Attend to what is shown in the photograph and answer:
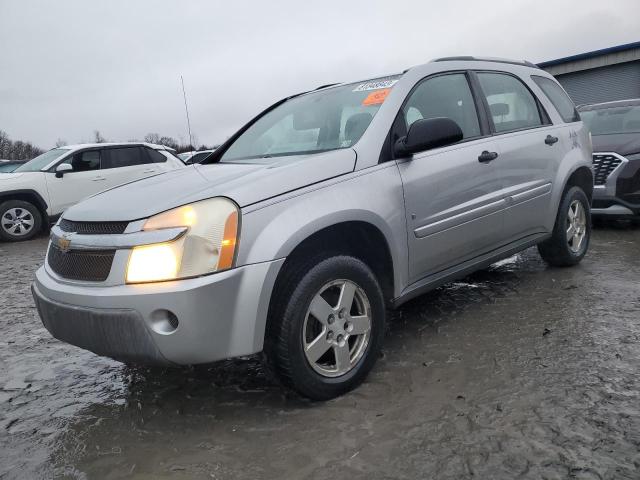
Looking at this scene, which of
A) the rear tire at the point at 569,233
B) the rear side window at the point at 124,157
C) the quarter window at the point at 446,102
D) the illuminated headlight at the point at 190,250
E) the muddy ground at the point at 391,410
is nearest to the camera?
the muddy ground at the point at 391,410

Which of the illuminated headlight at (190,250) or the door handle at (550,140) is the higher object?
the door handle at (550,140)

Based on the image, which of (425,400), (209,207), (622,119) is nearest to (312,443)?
(425,400)

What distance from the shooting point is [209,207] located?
2344 mm

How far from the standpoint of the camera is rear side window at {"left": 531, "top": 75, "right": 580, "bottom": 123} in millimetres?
4525

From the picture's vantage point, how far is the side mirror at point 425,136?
2918 millimetres

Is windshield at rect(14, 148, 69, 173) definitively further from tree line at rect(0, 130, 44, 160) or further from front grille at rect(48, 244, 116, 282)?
tree line at rect(0, 130, 44, 160)

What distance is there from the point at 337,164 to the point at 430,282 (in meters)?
0.97

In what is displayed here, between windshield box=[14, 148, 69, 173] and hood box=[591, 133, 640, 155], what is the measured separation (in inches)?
339

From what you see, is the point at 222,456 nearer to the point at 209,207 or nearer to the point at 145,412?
the point at 145,412

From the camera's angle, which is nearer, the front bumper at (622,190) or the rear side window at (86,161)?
the front bumper at (622,190)

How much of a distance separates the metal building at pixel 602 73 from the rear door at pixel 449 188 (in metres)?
19.5

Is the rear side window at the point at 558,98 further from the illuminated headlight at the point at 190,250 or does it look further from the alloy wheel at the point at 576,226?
the illuminated headlight at the point at 190,250

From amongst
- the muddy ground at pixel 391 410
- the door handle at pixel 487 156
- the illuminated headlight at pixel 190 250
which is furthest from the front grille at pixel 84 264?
the door handle at pixel 487 156

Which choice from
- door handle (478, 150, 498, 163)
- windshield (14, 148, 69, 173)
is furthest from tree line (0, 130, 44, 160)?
door handle (478, 150, 498, 163)
